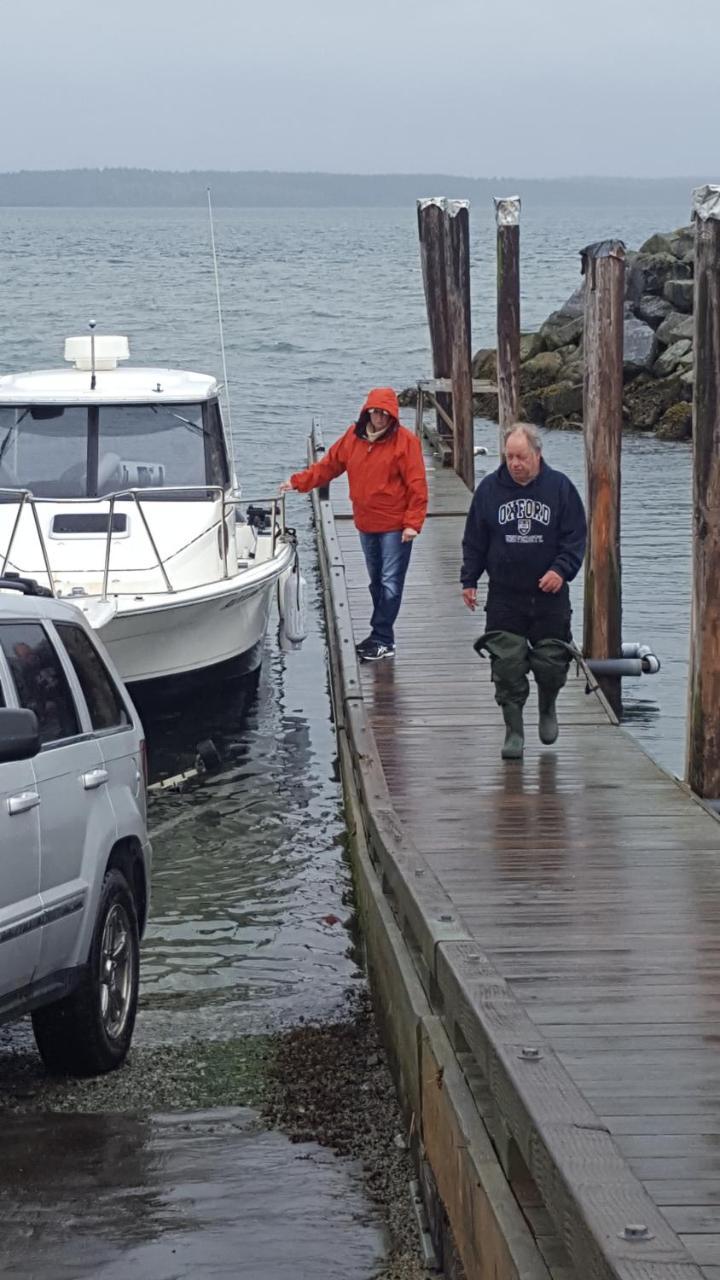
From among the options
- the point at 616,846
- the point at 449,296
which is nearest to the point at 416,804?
the point at 616,846

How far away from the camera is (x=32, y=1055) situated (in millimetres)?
7523

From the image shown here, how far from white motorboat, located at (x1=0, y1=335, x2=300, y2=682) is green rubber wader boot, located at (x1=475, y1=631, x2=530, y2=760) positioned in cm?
390

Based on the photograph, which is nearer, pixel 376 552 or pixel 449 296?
pixel 376 552

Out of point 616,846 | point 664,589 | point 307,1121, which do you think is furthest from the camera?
point 664,589

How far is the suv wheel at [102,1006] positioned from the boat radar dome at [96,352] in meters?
9.53

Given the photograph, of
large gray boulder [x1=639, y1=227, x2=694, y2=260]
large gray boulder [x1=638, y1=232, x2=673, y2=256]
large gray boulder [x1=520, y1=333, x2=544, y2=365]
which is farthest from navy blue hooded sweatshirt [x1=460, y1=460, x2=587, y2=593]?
large gray boulder [x1=638, y1=232, x2=673, y2=256]

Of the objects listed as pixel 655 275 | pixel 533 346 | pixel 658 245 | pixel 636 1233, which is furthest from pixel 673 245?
pixel 636 1233

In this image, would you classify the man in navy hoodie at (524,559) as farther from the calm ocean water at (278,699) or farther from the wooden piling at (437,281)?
the wooden piling at (437,281)

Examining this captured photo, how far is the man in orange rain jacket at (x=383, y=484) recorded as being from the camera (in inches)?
476

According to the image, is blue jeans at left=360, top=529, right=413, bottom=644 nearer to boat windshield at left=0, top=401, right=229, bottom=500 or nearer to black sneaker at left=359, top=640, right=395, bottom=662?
black sneaker at left=359, top=640, right=395, bottom=662

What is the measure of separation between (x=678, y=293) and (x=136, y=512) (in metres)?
26.0

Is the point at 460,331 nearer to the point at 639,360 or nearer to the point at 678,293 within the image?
the point at 639,360

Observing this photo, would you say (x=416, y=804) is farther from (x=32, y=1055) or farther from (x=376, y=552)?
(x=376, y=552)

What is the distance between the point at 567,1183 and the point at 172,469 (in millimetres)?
12150
